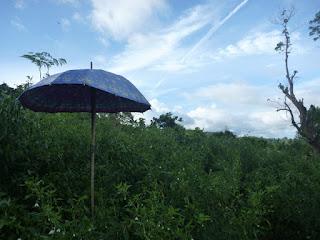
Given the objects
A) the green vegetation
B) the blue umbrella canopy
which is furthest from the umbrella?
the green vegetation

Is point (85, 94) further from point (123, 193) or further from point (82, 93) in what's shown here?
point (123, 193)

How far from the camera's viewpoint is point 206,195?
243 inches

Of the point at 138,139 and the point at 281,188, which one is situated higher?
the point at 138,139

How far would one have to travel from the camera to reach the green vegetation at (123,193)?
4.50 meters

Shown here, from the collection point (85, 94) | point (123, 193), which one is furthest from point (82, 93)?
point (123, 193)

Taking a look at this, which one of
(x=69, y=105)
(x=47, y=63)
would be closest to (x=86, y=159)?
(x=69, y=105)

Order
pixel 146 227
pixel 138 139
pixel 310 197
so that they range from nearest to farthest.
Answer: pixel 146 227, pixel 310 197, pixel 138 139

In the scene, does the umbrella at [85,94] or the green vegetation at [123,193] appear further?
the umbrella at [85,94]

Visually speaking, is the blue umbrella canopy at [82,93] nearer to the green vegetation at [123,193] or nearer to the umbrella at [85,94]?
the umbrella at [85,94]

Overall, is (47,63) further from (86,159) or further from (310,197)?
(310,197)

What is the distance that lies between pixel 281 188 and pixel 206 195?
214cm

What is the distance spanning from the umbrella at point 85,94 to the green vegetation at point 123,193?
388 mm

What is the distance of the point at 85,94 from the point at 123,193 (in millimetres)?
1899

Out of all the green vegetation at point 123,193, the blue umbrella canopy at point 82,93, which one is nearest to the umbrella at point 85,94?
the blue umbrella canopy at point 82,93
